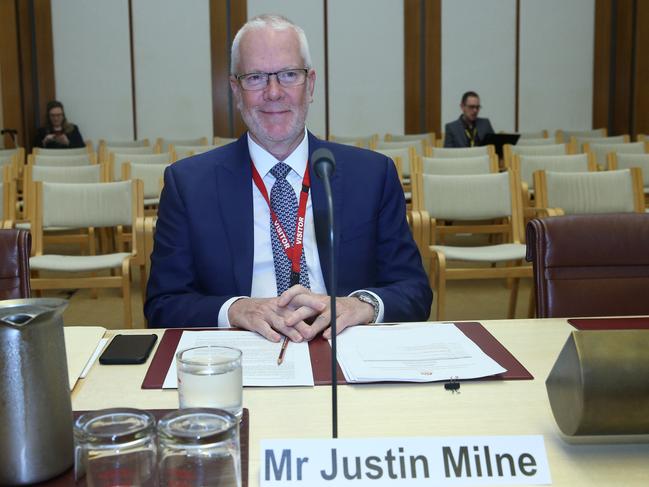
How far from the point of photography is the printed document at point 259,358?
4.47ft

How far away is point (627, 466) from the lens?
1.03 meters

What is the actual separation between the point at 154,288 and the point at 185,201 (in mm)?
260

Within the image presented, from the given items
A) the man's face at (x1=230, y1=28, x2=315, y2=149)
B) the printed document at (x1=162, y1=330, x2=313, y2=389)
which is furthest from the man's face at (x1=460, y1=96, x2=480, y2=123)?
the printed document at (x1=162, y1=330, x2=313, y2=389)

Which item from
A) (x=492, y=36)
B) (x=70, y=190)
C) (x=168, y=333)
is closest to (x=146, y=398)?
(x=168, y=333)

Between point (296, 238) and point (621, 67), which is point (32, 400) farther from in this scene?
point (621, 67)

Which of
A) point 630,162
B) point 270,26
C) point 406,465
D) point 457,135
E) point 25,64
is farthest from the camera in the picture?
point 25,64

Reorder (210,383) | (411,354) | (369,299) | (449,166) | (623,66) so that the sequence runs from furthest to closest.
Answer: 1. (623,66)
2. (449,166)
3. (369,299)
4. (411,354)
5. (210,383)

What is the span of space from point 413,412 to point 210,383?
0.34m

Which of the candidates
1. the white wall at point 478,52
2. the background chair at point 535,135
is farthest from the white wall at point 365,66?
the background chair at point 535,135

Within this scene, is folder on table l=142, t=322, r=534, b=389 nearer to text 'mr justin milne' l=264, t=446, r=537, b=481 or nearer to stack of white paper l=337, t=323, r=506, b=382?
stack of white paper l=337, t=323, r=506, b=382

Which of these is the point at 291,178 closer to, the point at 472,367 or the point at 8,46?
the point at 472,367

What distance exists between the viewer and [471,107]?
8617mm

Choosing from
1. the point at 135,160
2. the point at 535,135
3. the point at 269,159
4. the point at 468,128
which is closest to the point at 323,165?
the point at 269,159

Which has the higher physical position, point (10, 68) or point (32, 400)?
point (10, 68)
